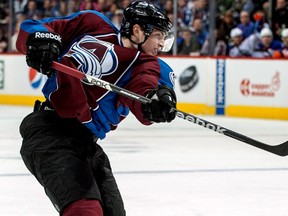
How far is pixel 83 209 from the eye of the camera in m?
2.93

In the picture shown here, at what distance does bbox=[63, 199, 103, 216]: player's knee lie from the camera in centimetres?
292

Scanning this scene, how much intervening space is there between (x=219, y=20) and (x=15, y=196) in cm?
731

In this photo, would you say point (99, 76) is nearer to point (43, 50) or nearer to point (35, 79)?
point (43, 50)

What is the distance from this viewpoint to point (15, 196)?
5.11m

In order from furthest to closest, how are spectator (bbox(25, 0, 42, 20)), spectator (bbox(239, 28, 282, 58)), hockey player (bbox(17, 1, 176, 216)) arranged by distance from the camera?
spectator (bbox(25, 0, 42, 20)) → spectator (bbox(239, 28, 282, 58)) → hockey player (bbox(17, 1, 176, 216))

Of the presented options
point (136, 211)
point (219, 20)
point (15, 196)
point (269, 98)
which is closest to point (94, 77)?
point (136, 211)

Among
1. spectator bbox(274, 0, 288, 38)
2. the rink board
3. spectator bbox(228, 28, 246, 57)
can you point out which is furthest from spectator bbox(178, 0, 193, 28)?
spectator bbox(274, 0, 288, 38)

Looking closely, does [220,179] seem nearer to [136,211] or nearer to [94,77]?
[136,211]

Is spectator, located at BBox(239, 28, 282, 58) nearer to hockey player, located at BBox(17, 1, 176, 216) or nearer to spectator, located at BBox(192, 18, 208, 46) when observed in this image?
spectator, located at BBox(192, 18, 208, 46)

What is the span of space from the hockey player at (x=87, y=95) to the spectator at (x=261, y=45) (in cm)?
788

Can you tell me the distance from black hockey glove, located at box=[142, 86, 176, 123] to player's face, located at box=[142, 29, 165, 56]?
0.35m

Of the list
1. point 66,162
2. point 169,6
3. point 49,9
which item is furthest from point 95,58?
point 49,9

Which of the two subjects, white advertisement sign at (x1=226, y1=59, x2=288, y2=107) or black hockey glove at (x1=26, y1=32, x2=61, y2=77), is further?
white advertisement sign at (x1=226, y1=59, x2=288, y2=107)

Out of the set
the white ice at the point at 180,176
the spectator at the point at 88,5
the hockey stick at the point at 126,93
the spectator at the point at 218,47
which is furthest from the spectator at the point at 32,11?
the hockey stick at the point at 126,93
